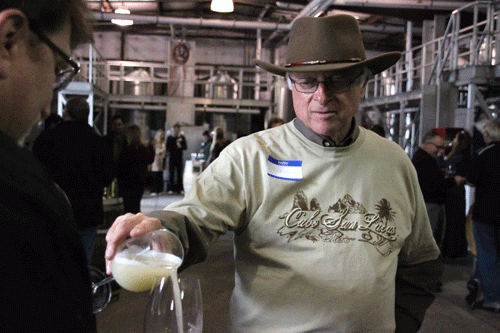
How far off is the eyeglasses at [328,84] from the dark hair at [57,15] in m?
0.83

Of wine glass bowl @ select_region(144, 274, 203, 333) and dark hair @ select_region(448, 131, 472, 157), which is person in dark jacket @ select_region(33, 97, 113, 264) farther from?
dark hair @ select_region(448, 131, 472, 157)

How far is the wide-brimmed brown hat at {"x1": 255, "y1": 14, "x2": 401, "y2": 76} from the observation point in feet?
5.54

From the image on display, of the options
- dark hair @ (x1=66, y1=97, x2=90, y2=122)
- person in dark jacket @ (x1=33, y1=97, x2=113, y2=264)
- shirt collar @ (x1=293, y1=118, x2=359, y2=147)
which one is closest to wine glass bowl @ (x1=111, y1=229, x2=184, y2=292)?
shirt collar @ (x1=293, y1=118, x2=359, y2=147)

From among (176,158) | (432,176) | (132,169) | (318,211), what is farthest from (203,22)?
(318,211)

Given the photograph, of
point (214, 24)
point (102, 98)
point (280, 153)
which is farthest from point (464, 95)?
point (280, 153)

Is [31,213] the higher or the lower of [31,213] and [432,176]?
the higher

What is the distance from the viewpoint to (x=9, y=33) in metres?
0.70

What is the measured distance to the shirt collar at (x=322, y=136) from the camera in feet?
5.39

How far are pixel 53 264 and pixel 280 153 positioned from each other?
1.04 meters

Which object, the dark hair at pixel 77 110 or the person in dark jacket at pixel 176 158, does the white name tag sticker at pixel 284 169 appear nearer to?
the dark hair at pixel 77 110

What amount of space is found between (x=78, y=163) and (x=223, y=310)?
1894mm

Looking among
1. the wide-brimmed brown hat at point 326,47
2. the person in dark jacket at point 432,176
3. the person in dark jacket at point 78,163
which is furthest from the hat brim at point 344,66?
the person in dark jacket at point 432,176

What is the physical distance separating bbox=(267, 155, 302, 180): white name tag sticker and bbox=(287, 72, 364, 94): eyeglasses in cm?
27

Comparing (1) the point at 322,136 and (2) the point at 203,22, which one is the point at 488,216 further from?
(2) the point at 203,22
